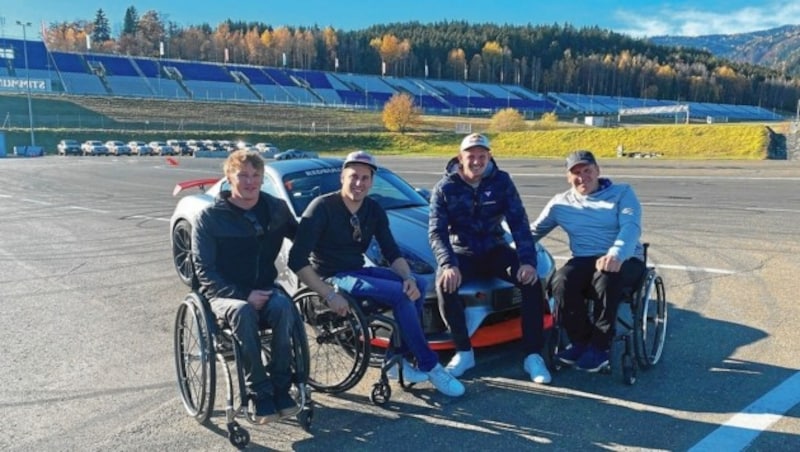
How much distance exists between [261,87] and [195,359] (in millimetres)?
119562

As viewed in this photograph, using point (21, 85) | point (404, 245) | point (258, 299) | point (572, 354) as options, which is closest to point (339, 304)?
point (258, 299)

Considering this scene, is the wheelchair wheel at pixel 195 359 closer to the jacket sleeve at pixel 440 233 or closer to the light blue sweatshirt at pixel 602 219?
the jacket sleeve at pixel 440 233

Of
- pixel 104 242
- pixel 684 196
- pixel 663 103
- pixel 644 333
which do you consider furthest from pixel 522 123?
pixel 663 103

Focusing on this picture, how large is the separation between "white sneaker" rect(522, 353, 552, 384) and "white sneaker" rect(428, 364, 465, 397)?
1.84 feet

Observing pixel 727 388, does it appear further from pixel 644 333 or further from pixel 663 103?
pixel 663 103

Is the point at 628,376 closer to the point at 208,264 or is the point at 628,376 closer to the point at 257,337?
the point at 257,337

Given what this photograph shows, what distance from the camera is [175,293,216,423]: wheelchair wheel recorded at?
3.64 metres

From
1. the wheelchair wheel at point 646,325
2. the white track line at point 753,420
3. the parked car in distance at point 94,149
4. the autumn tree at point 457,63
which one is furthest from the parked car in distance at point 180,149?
the autumn tree at point 457,63

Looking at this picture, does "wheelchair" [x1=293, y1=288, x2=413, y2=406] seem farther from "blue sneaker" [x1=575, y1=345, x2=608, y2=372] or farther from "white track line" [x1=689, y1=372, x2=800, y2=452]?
"white track line" [x1=689, y1=372, x2=800, y2=452]

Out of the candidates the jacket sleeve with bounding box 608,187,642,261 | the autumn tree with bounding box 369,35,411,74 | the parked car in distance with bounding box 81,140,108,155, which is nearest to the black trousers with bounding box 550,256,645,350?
the jacket sleeve with bounding box 608,187,642,261

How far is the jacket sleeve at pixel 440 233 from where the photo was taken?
4660mm

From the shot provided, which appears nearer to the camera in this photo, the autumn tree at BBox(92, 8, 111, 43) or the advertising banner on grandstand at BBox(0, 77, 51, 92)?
the advertising banner on grandstand at BBox(0, 77, 51, 92)

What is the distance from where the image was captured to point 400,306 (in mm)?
4246

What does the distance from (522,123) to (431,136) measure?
32.3 ft
